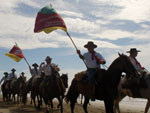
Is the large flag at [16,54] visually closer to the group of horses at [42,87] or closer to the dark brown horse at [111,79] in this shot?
the group of horses at [42,87]

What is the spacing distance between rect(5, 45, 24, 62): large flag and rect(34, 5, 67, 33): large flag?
780cm

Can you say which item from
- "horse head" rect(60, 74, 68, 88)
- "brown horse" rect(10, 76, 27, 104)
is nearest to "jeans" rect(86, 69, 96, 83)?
"horse head" rect(60, 74, 68, 88)

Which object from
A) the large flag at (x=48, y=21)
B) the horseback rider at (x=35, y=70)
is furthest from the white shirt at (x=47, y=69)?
the horseback rider at (x=35, y=70)

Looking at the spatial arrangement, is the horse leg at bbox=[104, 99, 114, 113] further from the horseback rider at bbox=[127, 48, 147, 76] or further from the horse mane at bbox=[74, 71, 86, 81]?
the horseback rider at bbox=[127, 48, 147, 76]

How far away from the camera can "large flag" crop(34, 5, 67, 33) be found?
11.9m

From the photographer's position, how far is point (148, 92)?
37.7ft

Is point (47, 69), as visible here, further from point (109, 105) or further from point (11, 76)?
point (11, 76)

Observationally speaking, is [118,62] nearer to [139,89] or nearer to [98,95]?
[98,95]

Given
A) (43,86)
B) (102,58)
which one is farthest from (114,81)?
(43,86)

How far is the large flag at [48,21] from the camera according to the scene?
11.9 meters

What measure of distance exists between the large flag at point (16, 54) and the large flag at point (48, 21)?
307 inches

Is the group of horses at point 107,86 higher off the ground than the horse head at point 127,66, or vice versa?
the horse head at point 127,66

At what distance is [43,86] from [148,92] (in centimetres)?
592

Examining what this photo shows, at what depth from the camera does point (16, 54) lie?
19.9 metres
